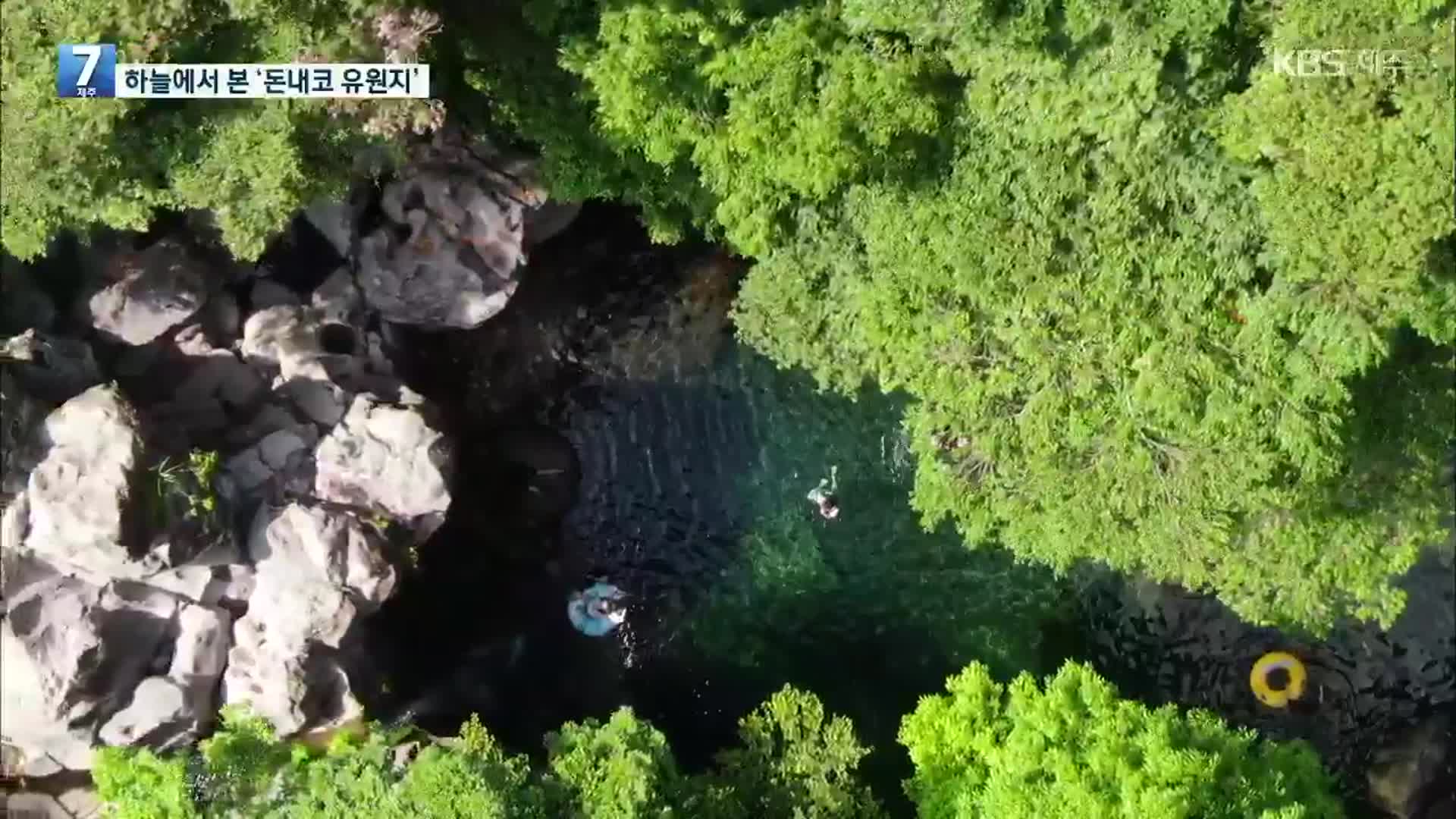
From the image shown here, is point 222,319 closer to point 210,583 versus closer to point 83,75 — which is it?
point 210,583

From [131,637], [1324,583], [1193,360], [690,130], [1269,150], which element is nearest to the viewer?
[1269,150]

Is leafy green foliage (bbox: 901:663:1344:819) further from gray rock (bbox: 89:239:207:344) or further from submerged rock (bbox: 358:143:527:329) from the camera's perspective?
gray rock (bbox: 89:239:207:344)

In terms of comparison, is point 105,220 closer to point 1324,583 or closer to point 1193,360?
point 1193,360

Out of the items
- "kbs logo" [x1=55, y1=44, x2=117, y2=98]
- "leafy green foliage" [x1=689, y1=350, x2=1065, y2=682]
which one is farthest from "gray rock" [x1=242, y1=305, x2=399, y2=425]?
"leafy green foliage" [x1=689, y1=350, x2=1065, y2=682]

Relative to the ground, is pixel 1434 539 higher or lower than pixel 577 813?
higher

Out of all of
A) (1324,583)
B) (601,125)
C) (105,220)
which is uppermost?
(601,125)

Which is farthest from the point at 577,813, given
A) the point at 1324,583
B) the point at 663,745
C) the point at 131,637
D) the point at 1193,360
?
the point at 1324,583

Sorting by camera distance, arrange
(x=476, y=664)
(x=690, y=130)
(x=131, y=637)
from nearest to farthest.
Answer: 1. (x=690, y=130)
2. (x=131, y=637)
3. (x=476, y=664)
